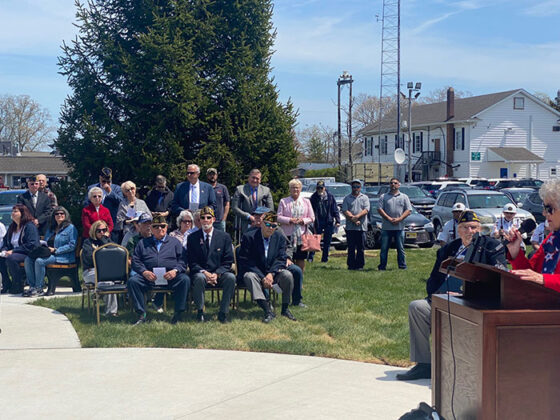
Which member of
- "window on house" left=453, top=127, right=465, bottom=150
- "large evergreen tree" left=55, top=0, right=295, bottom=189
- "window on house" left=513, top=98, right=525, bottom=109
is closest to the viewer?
"large evergreen tree" left=55, top=0, right=295, bottom=189

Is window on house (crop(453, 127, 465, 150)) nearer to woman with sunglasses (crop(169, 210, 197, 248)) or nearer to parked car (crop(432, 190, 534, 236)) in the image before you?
parked car (crop(432, 190, 534, 236))

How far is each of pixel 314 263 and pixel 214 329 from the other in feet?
23.6

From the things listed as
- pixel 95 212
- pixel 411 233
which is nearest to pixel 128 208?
pixel 95 212

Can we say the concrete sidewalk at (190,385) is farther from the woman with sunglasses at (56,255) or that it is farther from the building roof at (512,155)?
the building roof at (512,155)

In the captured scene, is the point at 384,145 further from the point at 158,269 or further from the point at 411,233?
the point at 158,269

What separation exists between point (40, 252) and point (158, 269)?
3422mm

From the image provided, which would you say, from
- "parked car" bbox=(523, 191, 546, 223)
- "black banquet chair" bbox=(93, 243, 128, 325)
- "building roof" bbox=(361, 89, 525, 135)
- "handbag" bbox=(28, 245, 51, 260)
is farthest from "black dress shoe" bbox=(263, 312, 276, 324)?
"building roof" bbox=(361, 89, 525, 135)

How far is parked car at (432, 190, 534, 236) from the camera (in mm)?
19719

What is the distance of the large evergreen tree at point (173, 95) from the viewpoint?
1429 cm

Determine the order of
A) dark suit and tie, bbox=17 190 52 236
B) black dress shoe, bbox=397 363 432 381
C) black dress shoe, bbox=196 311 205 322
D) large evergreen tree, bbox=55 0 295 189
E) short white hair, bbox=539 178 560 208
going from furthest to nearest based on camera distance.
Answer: large evergreen tree, bbox=55 0 295 189
dark suit and tie, bbox=17 190 52 236
black dress shoe, bbox=196 311 205 322
black dress shoe, bbox=397 363 432 381
short white hair, bbox=539 178 560 208

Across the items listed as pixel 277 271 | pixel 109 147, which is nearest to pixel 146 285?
pixel 277 271

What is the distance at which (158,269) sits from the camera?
31.4ft

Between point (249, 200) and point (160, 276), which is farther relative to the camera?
point (249, 200)

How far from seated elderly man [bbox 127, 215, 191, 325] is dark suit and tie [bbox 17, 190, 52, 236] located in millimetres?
4067
